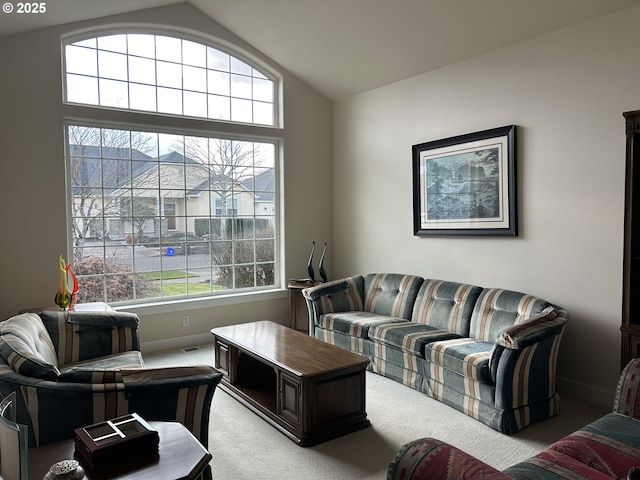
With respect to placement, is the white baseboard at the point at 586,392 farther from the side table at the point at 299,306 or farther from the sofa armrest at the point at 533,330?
the side table at the point at 299,306

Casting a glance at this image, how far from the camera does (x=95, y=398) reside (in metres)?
2.08

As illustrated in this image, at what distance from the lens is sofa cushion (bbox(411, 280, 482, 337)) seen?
157 inches

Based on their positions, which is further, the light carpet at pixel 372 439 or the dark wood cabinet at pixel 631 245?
the dark wood cabinet at pixel 631 245

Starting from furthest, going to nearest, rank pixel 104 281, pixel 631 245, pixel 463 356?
pixel 104 281, pixel 463 356, pixel 631 245

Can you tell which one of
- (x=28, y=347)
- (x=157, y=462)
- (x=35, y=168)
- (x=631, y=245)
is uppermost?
(x=35, y=168)

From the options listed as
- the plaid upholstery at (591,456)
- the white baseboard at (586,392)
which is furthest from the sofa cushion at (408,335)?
the plaid upholstery at (591,456)

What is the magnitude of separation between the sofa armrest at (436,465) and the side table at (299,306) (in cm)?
373

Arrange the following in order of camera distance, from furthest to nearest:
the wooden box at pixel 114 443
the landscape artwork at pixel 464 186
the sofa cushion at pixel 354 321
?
the sofa cushion at pixel 354 321, the landscape artwork at pixel 464 186, the wooden box at pixel 114 443

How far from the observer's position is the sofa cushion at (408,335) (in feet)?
12.1

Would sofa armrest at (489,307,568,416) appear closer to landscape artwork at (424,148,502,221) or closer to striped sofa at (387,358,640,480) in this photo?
striped sofa at (387,358,640,480)

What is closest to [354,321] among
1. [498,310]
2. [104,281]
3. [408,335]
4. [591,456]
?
[408,335]

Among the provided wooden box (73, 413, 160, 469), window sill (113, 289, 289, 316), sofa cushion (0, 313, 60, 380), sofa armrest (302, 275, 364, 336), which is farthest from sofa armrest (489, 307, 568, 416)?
window sill (113, 289, 289, 316)

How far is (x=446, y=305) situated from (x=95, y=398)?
9.71 feet

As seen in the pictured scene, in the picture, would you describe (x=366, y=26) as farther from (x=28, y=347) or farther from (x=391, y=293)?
(x=28, y=347)
